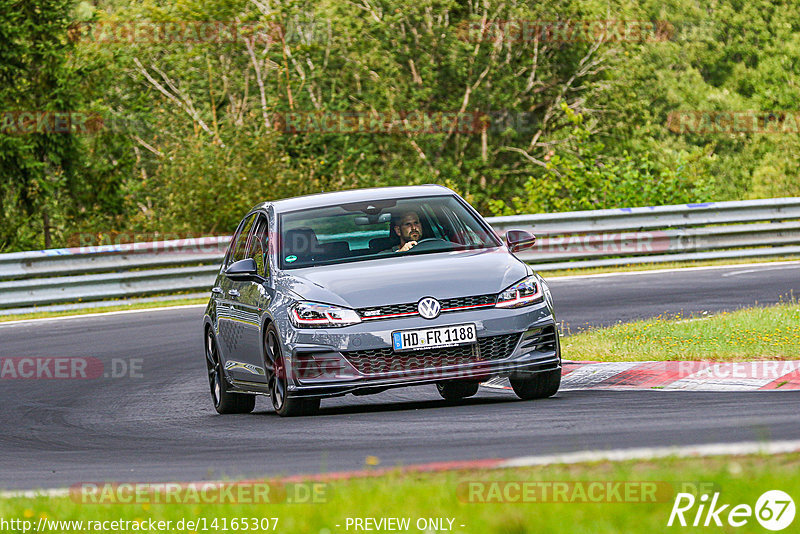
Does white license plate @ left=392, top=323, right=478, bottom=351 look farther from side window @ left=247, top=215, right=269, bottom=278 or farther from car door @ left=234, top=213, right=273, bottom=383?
side window @ left=247, top=215, right=269, bottom=278

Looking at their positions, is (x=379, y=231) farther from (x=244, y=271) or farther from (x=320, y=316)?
(x=320, y=316)

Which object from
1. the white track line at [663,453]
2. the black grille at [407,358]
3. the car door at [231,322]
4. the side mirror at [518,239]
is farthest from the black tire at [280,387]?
the white track line at [663,453]

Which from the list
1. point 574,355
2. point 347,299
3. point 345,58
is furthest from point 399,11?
point 347,299

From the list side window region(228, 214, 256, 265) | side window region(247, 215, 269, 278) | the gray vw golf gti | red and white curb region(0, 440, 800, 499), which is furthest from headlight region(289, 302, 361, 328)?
red and white curb region(0, 440, 800, 499)

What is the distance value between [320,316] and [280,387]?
2.29 ft

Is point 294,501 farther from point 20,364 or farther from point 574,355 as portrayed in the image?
point 20,364

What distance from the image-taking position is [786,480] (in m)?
5.11

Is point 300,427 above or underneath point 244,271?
underneath

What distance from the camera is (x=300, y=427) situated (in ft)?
29.2

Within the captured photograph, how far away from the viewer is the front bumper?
9.05m

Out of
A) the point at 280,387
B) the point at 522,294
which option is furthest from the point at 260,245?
the point at 522,294

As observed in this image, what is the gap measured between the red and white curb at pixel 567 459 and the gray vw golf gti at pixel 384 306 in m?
2.60

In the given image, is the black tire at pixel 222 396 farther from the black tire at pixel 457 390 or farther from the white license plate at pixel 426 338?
the white license plate at pixel 426 338

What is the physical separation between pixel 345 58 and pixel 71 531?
3328 cm
